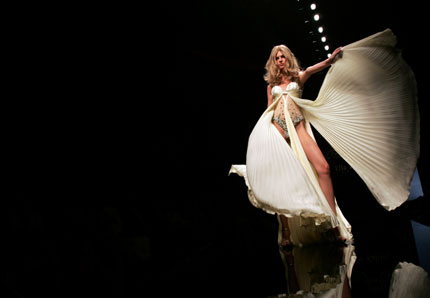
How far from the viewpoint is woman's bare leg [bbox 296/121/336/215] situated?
1851 mm

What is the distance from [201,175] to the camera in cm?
295

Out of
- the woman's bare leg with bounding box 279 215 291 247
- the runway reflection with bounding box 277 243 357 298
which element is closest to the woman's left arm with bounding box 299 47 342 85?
the woman's bare leg with bounding box 279 215 291 247

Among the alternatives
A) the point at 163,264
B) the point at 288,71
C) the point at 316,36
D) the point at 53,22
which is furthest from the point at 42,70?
the point at 316,36

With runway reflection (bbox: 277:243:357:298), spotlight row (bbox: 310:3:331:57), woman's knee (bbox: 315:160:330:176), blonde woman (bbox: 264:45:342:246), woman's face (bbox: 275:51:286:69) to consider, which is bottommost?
runway reflection (bbox: 277:243:357:298)

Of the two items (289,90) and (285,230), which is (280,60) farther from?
(285,230)

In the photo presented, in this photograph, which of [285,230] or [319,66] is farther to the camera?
[319,66]

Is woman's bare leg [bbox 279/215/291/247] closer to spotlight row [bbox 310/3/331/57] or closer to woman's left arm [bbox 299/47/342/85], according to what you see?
woman's left arm [bbox 299/47/342/85]

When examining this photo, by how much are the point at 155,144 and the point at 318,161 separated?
3.78 ft

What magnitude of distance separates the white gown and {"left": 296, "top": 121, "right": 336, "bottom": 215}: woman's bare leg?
0.04 metres

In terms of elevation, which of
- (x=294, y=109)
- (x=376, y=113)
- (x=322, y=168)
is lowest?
(x=322, y=168)

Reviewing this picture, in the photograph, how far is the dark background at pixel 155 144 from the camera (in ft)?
4.04

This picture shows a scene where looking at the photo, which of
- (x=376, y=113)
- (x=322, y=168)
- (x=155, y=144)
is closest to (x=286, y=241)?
(x=322, y=168)

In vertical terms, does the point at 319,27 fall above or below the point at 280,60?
above

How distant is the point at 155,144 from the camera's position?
2.35 metres
